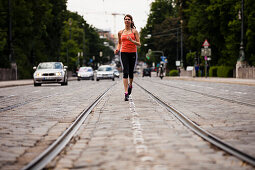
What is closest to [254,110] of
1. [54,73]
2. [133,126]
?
[133,126]

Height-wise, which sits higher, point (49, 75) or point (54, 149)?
point (49, 75)

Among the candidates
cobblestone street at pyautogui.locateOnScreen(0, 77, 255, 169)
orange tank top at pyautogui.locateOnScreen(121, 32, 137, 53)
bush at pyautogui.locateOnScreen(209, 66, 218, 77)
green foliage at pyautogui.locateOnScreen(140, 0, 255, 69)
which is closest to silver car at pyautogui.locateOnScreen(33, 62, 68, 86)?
orange tank top at pyautogui.locateOnScreen(121, 32, 137, 53)

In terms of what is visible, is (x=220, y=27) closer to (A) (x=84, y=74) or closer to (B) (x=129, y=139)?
(A) (x=84, y=74)

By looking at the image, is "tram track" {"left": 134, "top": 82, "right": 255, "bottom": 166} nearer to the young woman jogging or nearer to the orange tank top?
the young woman jogging

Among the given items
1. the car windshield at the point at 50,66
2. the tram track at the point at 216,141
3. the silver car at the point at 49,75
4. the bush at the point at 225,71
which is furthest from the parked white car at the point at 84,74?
the tram track at the point at 216,141

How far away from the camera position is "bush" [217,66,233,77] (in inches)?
2076

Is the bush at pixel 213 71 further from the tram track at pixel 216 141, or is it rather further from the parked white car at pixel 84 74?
the tram track at pixel 216 141

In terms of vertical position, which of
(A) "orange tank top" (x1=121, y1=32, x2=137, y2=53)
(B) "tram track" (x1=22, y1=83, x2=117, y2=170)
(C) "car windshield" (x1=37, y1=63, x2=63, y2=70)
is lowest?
(B) "tram track" (x1=22, y1=83, x2=117, y2=170)

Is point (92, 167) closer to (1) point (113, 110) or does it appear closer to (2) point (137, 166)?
(2) point (137, 166)

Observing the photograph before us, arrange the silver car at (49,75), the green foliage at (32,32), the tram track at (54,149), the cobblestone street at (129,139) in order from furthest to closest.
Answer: the green foliage at (32,32), the silver car at (49,75), the cobblestone street at (129,139), the tram track at (54,149)

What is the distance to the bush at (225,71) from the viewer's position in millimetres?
52741

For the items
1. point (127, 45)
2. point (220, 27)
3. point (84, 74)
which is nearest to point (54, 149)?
point (127, 45)

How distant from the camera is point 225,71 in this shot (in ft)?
176

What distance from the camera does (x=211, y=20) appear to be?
187 feet
